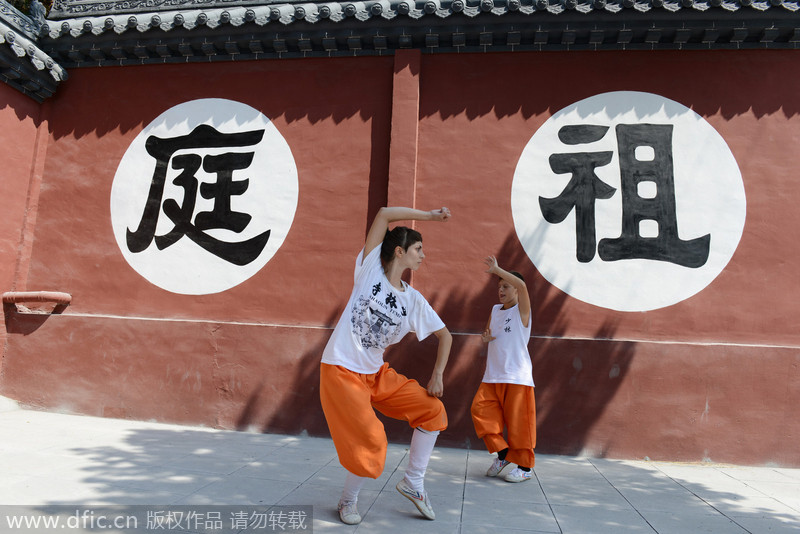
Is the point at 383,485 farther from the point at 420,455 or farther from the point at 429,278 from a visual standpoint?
the point at 429,278

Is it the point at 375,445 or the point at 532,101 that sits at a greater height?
the point at 532,101

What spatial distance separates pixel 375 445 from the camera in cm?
291

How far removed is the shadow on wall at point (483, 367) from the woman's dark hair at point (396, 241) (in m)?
2.11

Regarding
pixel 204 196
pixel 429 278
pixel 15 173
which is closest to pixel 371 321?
pixel 429 278

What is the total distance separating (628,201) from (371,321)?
3.36 meters

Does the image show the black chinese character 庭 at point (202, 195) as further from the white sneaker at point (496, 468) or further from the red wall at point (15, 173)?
the white sneaker at point (496, 468)

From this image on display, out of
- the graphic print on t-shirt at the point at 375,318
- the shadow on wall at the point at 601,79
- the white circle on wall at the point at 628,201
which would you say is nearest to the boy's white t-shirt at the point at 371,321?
the graphic print on t-shirt at the point at 375,318

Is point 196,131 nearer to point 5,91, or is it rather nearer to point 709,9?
point 5,91

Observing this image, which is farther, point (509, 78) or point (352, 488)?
point (509, 78)

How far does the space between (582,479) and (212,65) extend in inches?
220

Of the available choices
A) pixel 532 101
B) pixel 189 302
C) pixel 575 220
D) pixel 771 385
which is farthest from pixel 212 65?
pixel 771 385

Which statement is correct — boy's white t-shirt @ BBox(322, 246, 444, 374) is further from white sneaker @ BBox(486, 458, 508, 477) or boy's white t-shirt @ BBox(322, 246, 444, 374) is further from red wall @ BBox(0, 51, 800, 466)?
red wall @ BBox(0, 51, 800, 466)

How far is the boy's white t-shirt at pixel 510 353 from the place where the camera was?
164 inches

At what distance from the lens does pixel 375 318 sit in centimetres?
307
